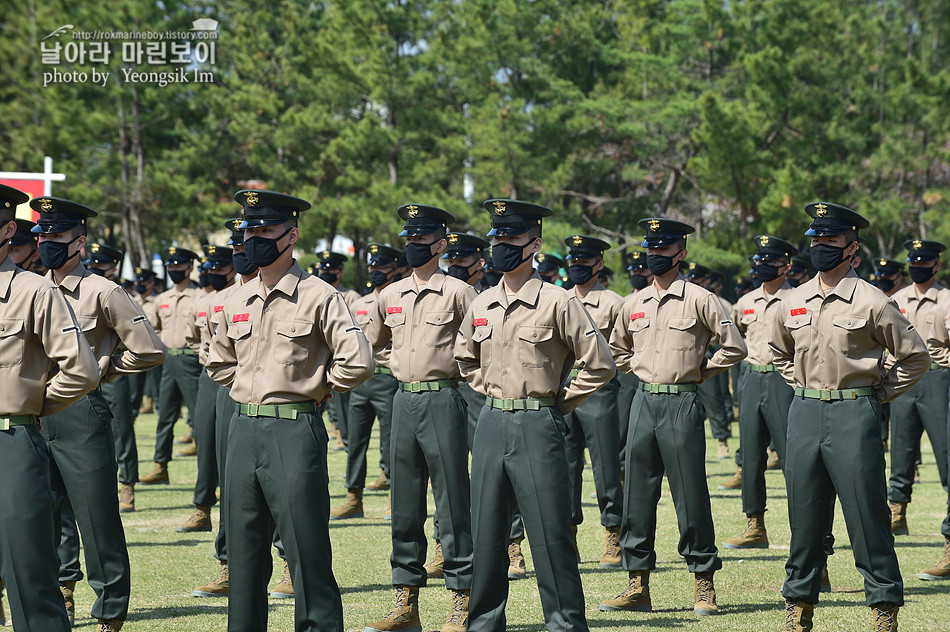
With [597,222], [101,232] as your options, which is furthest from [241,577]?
[101,232]

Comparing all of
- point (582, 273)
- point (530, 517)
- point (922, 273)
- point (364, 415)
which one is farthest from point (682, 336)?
point (364, 415)

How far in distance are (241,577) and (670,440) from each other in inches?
138

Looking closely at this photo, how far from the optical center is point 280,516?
582 centimetres

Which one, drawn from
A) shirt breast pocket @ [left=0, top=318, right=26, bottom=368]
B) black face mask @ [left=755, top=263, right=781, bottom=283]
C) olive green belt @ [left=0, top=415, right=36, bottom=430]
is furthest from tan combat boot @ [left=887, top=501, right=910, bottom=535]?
Result: shirt breast pocket @ [left=0, top=318, right=26, bottom=368]

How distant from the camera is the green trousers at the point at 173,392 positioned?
13.8 meters

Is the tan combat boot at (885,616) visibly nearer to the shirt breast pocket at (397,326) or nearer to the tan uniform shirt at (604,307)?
the shirt breast pocket at (397,326)

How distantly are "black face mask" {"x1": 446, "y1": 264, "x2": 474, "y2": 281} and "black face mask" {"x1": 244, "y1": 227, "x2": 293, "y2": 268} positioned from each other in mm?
4253

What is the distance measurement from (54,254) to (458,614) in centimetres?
373

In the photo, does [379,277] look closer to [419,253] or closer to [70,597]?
[419,253]

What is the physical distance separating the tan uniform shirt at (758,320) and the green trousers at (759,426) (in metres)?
0.29

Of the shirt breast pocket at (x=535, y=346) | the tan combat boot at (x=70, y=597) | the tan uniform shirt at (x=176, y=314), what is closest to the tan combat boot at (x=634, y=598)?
the shirt breast pocket at (x=535, y=346)

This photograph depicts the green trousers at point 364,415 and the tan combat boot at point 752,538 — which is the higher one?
the green trousers at point 364,415

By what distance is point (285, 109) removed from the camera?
115 ft

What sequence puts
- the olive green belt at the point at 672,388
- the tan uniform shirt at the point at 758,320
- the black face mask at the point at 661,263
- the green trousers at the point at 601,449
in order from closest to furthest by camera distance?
the olive green belt at the point at 672,388 → the black face mask at the point at 661,263 → the green trousers at the point at 601,449 → the tan uniform shirt at the point at 758,320
